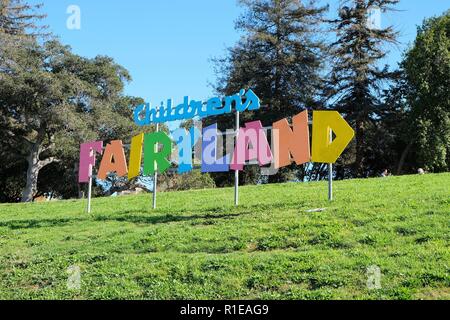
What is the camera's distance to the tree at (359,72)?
3744cm

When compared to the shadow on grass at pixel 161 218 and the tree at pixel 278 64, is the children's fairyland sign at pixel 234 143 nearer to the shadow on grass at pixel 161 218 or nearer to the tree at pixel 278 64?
the shadow on grass at pixel 161 218

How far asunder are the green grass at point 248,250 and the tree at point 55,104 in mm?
19145

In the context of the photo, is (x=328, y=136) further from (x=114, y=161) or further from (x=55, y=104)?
(x=55, y=104)

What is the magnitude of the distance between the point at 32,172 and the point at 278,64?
17258mm

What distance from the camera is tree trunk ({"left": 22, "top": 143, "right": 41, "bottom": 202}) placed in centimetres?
3619

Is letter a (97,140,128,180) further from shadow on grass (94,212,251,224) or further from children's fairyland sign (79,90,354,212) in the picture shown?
shadow on grass (94,212,251,224)

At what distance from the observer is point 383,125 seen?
37.2 meters

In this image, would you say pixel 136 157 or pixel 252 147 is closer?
pixel 252 147

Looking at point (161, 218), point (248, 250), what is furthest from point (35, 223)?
point (248, 250)

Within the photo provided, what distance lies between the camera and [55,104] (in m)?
35.2

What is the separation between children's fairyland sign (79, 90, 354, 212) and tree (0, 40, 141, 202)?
1658 cm
